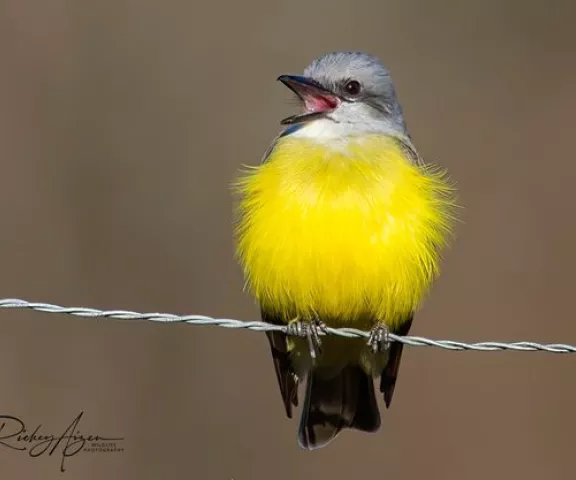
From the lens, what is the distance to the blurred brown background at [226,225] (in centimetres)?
934

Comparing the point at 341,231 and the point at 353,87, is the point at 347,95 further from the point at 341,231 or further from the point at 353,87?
the point at 341,231

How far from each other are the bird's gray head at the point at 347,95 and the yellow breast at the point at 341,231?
21 cm

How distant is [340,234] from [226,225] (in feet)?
13.9

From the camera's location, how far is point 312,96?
7125mm

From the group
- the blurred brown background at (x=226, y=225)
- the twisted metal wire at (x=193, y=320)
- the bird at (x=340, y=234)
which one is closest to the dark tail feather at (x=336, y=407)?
the bird at (x=340, y=234)

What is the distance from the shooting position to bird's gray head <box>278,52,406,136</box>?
6.97 metres

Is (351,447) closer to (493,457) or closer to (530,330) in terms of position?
(493,457)

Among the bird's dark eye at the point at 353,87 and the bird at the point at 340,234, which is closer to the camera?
the bird at the point at 340,234

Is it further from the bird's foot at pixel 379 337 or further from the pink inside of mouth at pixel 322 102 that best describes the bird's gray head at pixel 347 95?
the bird's foot at pixel 379 337

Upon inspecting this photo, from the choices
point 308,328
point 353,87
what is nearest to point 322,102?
point 353,87

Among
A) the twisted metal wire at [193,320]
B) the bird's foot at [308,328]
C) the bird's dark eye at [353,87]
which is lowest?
the bird's foot at [308,328]

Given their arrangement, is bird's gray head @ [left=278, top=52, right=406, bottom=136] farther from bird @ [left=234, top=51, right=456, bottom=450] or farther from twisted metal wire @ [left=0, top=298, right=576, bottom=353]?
twisted metal wire @ [left=0, top=298, right=576, bottom=353]

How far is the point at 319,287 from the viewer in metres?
6.51

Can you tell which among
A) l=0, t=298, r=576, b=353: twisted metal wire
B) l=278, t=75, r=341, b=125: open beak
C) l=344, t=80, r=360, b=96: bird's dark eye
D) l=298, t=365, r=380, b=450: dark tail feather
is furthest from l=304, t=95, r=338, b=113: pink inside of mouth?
l=0, t=298, r=576, b=353: twisted metal wire
